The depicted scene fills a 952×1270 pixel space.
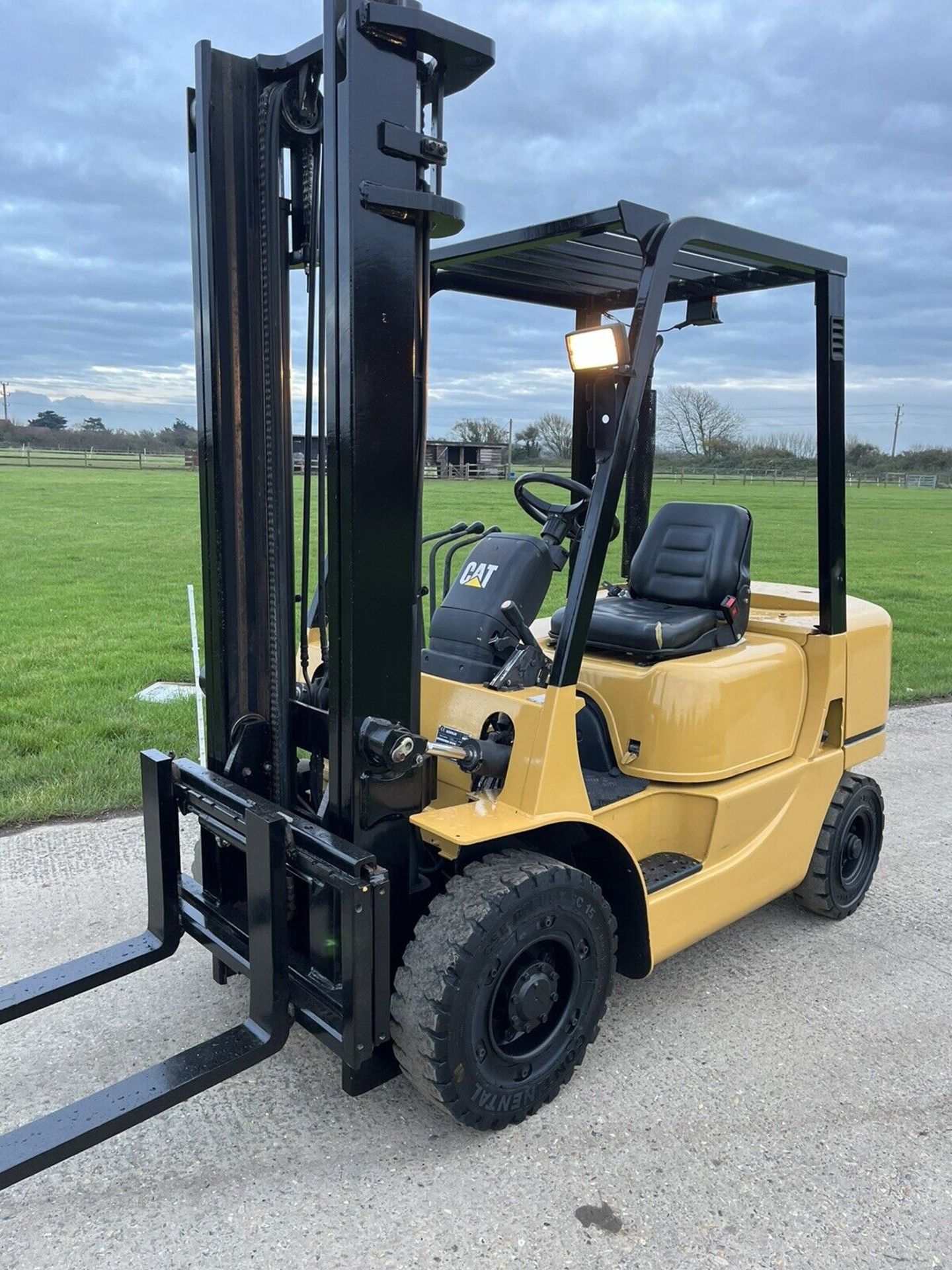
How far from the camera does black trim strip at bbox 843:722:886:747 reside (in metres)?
4.33

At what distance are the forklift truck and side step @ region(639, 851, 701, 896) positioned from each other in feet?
0.05

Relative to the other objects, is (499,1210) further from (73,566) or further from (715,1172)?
(73,566)

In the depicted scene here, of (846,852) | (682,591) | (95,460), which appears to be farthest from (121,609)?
(95,460)

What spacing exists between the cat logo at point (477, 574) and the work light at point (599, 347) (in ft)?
2.60

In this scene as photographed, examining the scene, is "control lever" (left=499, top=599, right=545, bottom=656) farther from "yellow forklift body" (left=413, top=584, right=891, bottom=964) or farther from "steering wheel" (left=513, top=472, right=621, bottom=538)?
"steering wheel" (left=513, top=472, right=621, bottom=538)

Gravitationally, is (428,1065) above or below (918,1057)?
above

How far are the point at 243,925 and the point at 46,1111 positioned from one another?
770 mm

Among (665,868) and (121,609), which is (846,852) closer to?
(665,868)

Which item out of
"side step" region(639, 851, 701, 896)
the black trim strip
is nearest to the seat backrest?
the black trim strip

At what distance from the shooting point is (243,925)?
3270 mm

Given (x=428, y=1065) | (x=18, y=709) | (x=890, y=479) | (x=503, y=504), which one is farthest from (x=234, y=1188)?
(x=890, y=479)

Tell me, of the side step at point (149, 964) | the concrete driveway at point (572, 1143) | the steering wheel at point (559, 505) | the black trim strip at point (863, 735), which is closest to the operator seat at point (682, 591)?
the steering wheel at point (559, 505)

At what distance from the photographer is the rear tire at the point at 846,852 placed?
13.9 feet

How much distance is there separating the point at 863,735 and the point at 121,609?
10.1 m
